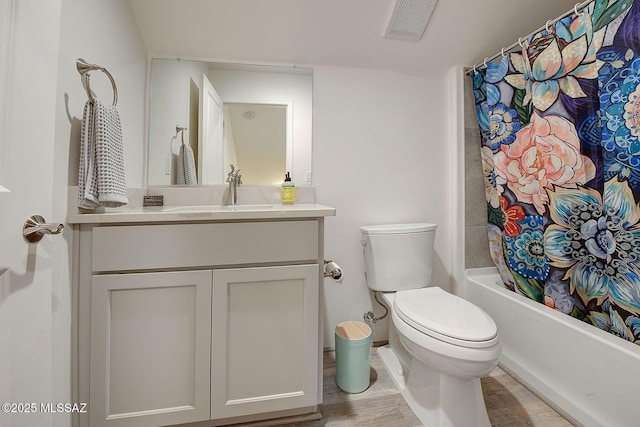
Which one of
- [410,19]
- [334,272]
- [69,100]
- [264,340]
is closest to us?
[69,100]

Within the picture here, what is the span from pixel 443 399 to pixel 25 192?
1.39 meters

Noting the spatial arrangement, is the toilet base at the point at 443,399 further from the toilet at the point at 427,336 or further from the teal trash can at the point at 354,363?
the teal trash can at the point at 354,363

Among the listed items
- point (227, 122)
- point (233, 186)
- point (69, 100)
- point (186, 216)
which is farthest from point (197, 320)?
point (227, 122)

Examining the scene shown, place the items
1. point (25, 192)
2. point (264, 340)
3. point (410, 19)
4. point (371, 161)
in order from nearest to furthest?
1. point (25, 192)
2. point (264, 340)
3. point (410, 19)
4. point (371, 161)

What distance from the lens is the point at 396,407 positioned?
47.1 inches

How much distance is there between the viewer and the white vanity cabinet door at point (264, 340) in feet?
3.21

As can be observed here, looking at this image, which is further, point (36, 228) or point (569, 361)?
point (569, 361)

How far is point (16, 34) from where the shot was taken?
0.47 metres

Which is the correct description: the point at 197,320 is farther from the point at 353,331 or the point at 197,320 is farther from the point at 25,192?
the point at 353,331

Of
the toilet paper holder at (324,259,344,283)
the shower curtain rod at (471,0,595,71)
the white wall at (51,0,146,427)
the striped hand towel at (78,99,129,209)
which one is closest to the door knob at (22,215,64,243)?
the white wall at (51,0,146,427)

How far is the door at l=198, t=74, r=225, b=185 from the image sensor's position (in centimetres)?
149

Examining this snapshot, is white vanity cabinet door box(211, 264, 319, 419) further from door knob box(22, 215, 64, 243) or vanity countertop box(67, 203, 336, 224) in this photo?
door knob box(22, 215, 64, 243)

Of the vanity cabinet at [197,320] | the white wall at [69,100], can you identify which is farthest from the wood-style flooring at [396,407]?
the white wall at [69,100]

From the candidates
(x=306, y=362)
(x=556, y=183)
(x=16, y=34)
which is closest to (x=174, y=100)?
(x=16, y=34)
